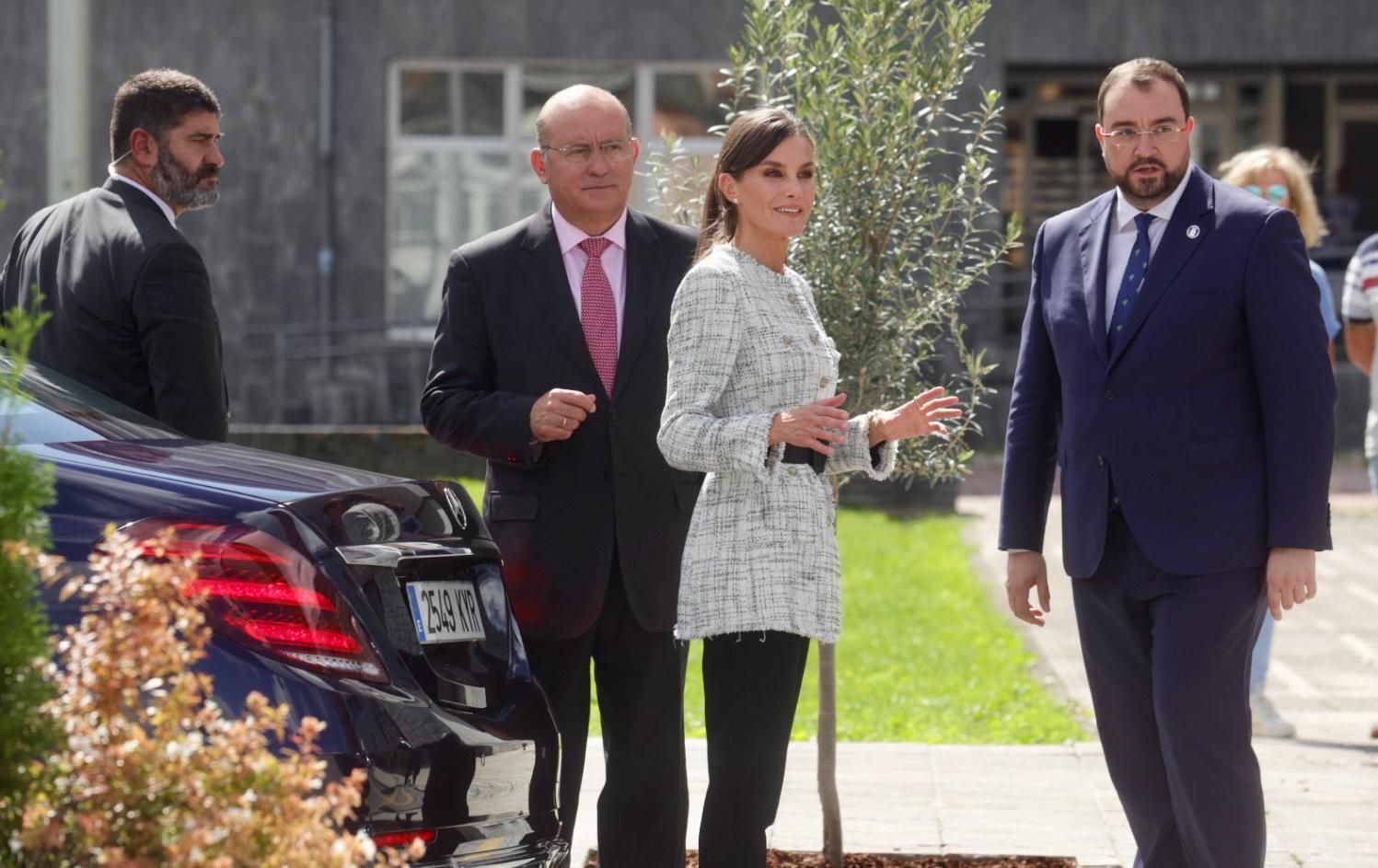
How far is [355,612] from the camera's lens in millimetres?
3570

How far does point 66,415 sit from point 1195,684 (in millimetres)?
2429

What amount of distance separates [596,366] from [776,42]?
1.22 meters

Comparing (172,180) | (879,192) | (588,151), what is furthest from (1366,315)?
(172,180)

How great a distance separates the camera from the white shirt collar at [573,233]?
15.1 ft

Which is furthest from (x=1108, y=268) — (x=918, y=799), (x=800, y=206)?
(x=918, y=799)

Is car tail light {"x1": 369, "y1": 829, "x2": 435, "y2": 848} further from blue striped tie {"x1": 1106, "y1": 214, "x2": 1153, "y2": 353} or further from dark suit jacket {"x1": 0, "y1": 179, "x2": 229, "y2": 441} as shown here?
blue striped tie {"x1": 1106, "y1": 214, "x2": 1153, "y2": 353}

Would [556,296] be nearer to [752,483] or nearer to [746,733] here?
[752,483]

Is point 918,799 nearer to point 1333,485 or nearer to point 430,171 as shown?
point 1333,485

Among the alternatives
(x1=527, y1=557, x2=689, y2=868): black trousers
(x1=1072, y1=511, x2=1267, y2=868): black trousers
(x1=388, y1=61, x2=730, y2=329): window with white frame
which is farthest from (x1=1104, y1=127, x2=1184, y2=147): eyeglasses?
(x1=388, y1=61, x2=730, y2=329): window with white frame

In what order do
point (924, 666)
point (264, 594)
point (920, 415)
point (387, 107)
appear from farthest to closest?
point (387, 107) → point (924, 666) → point (920, 415) → point (264, 594)

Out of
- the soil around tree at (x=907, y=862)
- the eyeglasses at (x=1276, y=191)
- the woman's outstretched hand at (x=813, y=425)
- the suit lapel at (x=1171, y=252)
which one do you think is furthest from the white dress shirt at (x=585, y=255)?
the eyeglasses at (x=1276, y=191)

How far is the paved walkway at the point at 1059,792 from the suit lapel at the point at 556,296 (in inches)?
68.5

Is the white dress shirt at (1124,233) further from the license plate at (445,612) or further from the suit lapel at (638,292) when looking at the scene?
the license plate at (445,612)

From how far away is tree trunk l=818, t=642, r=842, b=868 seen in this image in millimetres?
5234
